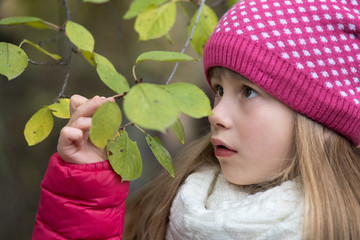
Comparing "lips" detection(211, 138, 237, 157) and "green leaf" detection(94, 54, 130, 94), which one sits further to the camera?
"lips" detection(211, 138, 237, 157)

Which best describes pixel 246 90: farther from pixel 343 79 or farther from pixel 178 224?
pixel 178 224

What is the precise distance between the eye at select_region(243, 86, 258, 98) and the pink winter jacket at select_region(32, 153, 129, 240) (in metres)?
0.38

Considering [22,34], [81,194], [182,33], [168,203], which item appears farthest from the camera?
[182,33]

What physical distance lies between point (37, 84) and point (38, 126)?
855 millimetres

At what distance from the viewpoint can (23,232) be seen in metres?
1.82

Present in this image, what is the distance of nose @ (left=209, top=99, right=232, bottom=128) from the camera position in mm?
1045

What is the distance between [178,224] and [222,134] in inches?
10.2

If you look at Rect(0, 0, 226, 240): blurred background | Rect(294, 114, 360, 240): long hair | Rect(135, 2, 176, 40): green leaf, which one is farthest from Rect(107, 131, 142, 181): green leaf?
Rect(0, 0, 226, 240): blurred background

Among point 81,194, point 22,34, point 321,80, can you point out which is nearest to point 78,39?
point 81,194

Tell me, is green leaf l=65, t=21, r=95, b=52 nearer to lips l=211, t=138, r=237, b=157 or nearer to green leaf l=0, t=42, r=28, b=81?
green leaf l=0, t=42, r=28, b=81

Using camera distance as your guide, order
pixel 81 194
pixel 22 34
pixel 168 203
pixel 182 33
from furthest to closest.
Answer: pixel 182 33, pixel 22 34, pixel 168 203, pixel 81 194

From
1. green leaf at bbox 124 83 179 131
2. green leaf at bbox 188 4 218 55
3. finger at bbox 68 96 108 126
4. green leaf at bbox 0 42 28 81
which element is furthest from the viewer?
green leaf at bbox 188 4 218 55

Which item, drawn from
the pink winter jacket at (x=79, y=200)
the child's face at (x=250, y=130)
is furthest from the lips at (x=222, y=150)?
the pink winter jacket at (x=79, y=200)

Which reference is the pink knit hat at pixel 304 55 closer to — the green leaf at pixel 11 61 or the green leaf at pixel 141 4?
the green leaf at pixel 141 4
